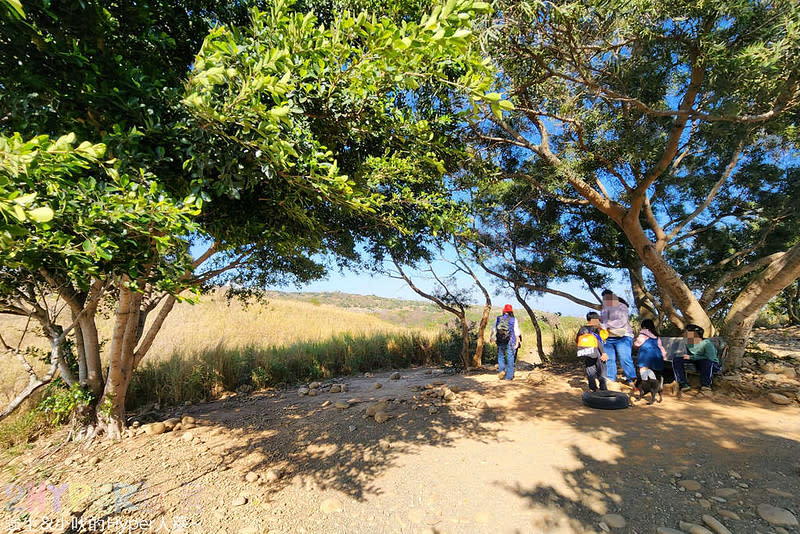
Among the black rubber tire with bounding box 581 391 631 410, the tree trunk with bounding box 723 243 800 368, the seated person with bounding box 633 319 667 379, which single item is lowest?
the black rubber tire with bounding box 581 391 631 410

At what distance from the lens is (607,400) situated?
5.23 meters

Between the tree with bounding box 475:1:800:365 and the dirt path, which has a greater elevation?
the tree with bounding box 475:1:800:365

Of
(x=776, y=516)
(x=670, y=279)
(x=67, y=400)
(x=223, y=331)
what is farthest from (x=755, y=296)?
(x=223, y=331)

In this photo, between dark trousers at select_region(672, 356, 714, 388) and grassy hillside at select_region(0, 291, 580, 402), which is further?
grassy hillside at select_region(0, 291, 580, 402)

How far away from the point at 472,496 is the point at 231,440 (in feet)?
12.2

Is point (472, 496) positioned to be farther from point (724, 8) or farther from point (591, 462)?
point (724, 8)

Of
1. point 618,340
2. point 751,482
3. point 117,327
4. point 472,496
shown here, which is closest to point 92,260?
point 472,496

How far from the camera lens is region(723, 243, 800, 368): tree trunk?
16.6 feet

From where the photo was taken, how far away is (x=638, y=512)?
2693 mm

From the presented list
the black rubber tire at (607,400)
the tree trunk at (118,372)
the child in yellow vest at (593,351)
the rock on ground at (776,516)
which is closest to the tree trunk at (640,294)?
the child in yellow vest at (593,351)

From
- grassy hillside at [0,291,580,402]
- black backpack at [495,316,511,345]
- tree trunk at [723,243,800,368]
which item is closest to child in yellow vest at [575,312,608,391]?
black backpack at [495,316,511,345]

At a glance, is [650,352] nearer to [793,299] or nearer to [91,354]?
[91,354]

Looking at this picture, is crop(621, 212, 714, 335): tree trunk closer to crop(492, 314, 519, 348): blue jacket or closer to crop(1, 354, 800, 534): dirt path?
crop(1, 354, 800, 534): dirt path

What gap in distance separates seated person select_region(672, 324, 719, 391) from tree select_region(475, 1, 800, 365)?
1.72 ft
